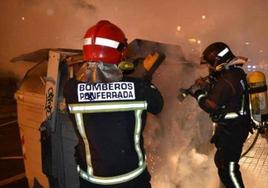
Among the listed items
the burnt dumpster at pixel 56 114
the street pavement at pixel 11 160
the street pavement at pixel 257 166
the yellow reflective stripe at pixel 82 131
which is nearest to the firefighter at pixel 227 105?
the burnt dumpster at pixel 56 114

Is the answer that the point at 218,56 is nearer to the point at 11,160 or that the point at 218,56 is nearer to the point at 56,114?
the point at 56,114

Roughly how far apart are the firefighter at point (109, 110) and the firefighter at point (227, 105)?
1299mm

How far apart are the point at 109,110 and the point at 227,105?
1700mm

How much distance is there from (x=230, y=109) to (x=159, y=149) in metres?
0.95

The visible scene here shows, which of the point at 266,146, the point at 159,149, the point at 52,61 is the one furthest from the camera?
the point at 266,146

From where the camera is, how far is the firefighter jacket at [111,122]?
2551mm

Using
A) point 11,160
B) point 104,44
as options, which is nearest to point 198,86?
point 104,44

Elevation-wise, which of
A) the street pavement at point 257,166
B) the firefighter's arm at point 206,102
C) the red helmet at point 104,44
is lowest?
the street pavement at point 257,166

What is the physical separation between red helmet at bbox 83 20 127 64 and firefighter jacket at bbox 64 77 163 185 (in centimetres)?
18

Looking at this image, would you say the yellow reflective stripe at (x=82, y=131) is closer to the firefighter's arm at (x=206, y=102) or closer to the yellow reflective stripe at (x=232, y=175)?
the firefighter's arm at (x=206, y=102)

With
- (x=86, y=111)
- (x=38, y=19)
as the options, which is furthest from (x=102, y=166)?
(x=38, y=19)

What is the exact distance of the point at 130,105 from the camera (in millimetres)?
2557

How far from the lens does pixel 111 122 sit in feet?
8.37

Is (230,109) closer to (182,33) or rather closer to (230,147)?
(230,147)
